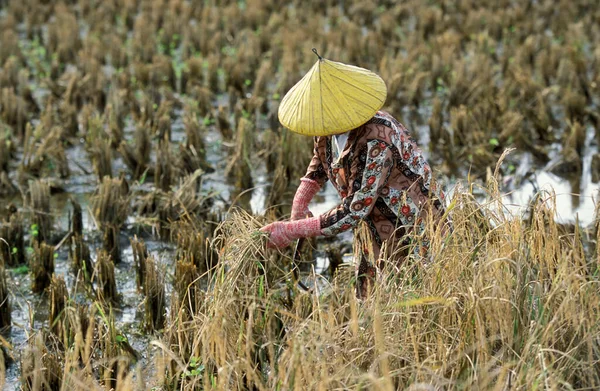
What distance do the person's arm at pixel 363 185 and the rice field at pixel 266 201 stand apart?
205 mm

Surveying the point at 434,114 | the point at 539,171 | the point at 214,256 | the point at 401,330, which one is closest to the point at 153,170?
the point at 214,256

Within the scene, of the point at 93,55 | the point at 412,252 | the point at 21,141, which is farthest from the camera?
the point at 93,55

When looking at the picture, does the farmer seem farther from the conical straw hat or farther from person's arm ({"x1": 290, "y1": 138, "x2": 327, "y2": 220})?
person's arm ({"x1": 290, "y1": 138, "x2": 327, "y2": 220})

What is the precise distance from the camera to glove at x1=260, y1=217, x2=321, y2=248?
3040 millimetres

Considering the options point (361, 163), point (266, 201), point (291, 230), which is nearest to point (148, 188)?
point (266, 201)

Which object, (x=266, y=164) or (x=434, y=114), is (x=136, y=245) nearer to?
(x=266, y=164)

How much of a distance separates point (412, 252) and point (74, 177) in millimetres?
2946

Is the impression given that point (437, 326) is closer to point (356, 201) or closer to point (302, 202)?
point (356, 201)

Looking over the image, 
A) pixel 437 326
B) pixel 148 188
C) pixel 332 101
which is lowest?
pixel 148 188

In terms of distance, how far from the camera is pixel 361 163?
9.92ft

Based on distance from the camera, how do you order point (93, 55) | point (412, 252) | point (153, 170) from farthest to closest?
point (93, 55) → point (153, 170) → point (412, 252)

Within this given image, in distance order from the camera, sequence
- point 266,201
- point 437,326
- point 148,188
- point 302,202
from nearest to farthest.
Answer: point 437,326, point 302,202, point 266,201, point 148,188

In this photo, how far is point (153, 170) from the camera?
5.42m

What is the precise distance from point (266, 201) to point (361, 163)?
77.7 inches
